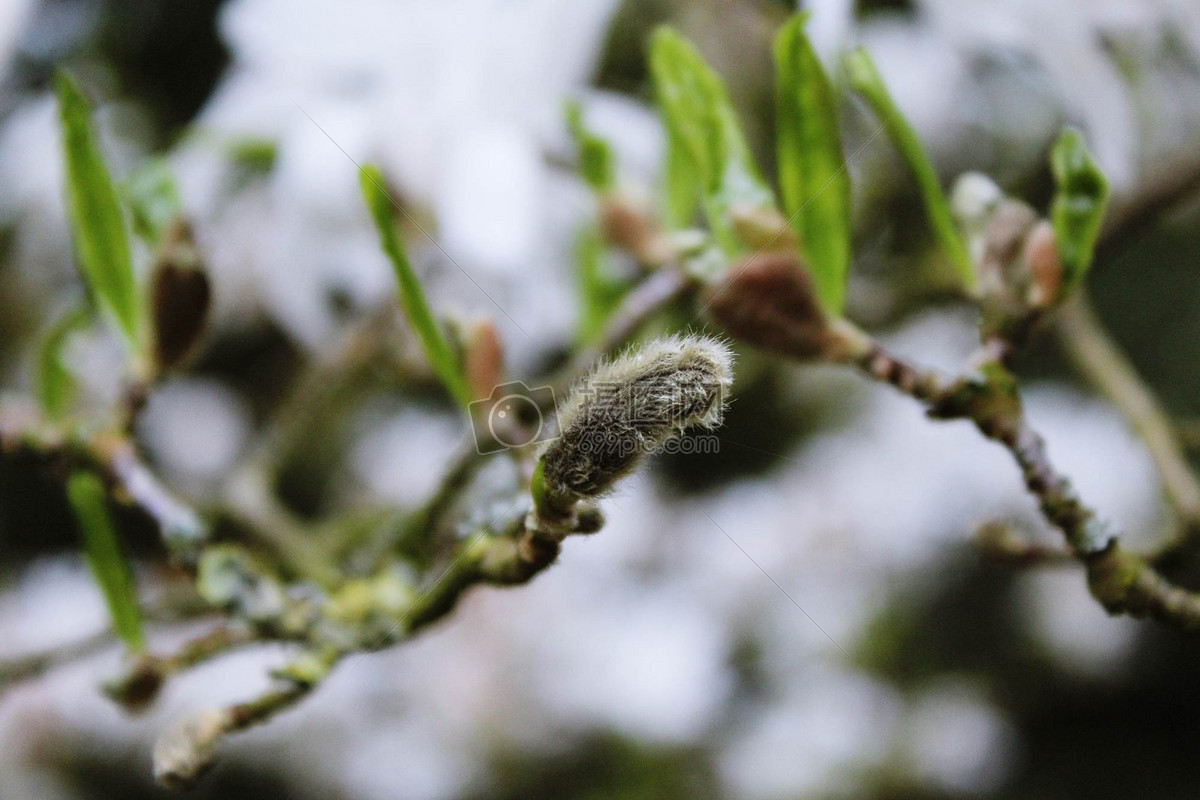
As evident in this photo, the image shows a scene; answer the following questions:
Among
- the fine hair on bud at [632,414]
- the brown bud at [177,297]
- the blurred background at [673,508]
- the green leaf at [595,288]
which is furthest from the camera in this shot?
the blurred background at [673,508]

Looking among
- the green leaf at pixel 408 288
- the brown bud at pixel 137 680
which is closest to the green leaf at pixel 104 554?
the brown bud at pixel 137 680

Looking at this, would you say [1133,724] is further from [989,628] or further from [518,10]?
[518,10]

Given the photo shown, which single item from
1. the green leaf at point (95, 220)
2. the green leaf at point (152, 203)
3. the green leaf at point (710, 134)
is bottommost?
the green leaf at point (710, 134)

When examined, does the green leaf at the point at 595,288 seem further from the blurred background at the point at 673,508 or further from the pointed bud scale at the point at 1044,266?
the pointed bud scale at the point at 1044,266

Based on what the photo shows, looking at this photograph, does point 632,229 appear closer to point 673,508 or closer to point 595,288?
point 595,288

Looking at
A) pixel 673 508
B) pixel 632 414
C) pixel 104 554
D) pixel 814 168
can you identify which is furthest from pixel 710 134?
pixel 673 508
